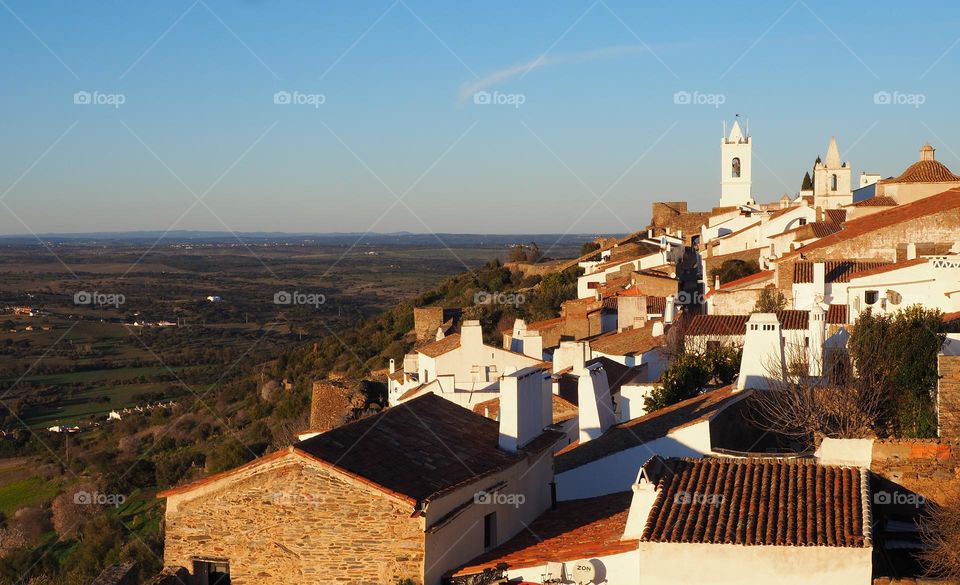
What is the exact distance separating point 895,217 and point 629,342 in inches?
330

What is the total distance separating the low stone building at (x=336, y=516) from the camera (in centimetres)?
997

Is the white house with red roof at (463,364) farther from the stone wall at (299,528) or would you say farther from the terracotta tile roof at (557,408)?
the stone wall at (299,528)

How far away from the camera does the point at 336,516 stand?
10.0 m

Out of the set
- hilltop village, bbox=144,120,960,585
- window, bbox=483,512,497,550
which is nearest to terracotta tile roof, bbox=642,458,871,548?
hilltop village, bbox=144,120,960,585

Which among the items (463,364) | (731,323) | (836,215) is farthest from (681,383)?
(836,215)

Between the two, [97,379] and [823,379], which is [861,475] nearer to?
[823,379]

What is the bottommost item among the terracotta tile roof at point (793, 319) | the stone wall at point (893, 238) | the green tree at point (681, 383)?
the green tree at point (681, 383)

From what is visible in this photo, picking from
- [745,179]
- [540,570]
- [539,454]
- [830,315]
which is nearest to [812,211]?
[830,315]

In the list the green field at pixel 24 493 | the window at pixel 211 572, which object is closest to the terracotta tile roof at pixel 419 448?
the window at pixel 211 572

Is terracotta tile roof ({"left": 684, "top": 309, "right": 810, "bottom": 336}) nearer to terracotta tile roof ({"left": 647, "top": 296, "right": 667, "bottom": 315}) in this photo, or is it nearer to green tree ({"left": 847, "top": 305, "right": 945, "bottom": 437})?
green tree ({"left": 847, "top": 305, "right": 945, "bottom": 437})

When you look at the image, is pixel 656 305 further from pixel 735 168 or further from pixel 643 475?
pixel 735 168

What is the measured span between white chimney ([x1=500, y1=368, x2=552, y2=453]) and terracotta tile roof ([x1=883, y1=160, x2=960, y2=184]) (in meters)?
25.0

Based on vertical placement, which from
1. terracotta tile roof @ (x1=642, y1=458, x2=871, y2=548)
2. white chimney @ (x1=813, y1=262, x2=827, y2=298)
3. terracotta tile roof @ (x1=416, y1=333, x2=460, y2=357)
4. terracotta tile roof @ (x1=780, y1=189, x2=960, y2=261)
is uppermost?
terracotta tile roof @ (x1=780, y1=189, x2=960, y2=261)

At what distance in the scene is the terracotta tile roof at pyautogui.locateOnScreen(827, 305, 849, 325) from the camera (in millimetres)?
22495
